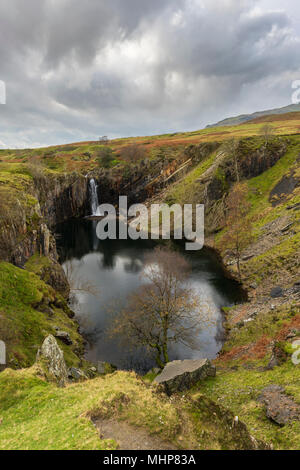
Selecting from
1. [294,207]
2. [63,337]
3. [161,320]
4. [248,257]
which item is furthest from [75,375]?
[294,207]

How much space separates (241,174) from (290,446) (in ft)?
251

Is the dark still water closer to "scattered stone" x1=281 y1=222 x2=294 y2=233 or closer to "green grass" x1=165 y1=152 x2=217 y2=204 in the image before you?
"scattered stone" x1=281 y1=222 x2=294 y2=233

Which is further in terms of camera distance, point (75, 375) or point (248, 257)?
point (248, 257)

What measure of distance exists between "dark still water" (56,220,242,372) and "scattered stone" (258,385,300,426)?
539 inches

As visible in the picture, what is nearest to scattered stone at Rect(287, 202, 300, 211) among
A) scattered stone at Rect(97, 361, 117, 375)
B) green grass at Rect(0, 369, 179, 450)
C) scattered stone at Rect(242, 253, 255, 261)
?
scattered stone at Rect(242, 253, 255, 261)

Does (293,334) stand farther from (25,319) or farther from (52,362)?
(25,319)

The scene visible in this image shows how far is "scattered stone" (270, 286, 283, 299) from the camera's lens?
3332cm

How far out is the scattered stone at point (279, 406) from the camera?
1221 centimetres

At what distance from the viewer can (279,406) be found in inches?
516

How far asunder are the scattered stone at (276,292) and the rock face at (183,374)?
1892 centimetres

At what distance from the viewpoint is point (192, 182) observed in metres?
82.9

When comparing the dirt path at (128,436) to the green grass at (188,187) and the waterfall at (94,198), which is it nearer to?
the green grass at (188,187)

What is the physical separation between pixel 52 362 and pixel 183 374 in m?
9.53

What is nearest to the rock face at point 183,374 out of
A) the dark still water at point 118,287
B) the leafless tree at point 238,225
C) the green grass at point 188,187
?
the dark still water at point 118,287
